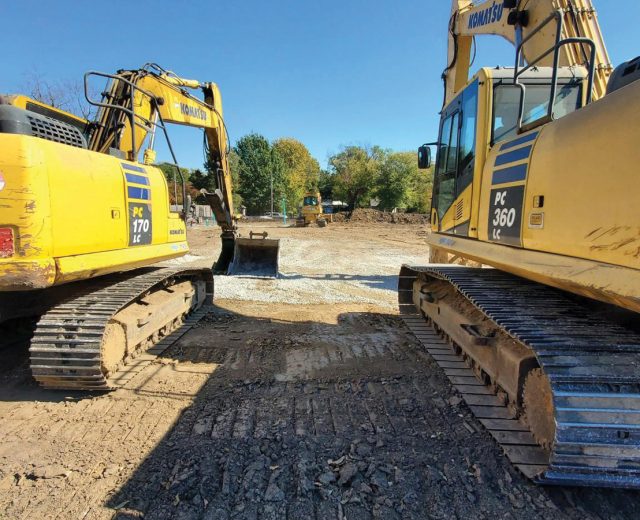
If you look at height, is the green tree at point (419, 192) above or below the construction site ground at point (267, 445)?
above

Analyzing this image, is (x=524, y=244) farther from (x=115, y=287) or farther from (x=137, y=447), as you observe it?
(x=115, y=287)

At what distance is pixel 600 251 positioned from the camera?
1.91 m

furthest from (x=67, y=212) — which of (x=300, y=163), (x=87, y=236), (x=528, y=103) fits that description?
(x=300, y=163)

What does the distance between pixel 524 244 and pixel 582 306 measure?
0.63m

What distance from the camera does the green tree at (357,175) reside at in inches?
1869

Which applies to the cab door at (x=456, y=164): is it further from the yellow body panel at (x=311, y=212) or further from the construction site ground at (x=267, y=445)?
the yellow body panel at (x=311, y=212)

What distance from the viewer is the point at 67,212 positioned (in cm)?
286

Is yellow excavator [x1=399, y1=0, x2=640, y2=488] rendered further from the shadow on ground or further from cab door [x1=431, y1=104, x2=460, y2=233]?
the shadow on ground

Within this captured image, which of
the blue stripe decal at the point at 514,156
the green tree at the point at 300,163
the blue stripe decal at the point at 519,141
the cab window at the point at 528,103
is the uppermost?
the green tree at the point at 300,163

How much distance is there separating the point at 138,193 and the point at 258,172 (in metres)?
45.8

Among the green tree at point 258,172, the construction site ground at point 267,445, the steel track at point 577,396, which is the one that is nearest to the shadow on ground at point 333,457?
the construction site ground at point 267,445

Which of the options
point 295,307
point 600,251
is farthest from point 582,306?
point 295,307

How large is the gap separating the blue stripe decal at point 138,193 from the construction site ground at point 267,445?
1672 millimetres

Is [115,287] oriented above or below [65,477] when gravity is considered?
above
